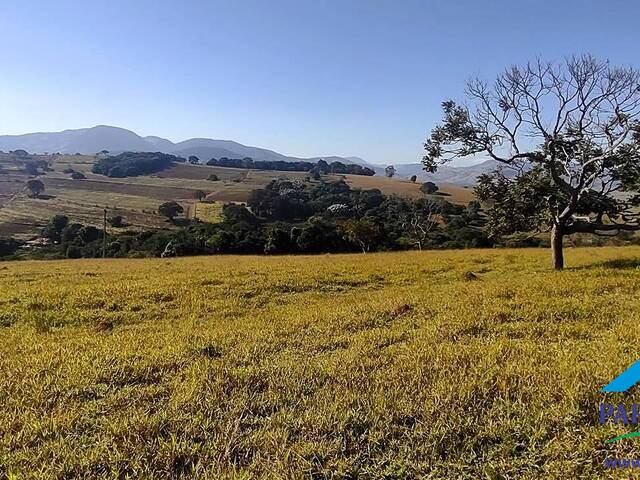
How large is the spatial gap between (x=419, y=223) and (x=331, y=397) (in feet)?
219

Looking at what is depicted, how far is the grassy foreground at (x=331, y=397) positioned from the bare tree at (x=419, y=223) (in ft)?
162

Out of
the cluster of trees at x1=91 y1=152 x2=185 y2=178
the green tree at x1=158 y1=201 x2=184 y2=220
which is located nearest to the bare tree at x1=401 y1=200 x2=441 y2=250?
the green tree at x1=158 y1=201 x2=184 y2=220

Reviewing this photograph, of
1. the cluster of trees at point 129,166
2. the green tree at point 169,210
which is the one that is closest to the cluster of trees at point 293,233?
the green tree at point 169,210

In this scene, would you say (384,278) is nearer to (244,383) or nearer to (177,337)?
(177,337)

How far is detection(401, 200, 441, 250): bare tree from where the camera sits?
201ft

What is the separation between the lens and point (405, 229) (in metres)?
71.2

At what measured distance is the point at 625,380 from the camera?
4477mm

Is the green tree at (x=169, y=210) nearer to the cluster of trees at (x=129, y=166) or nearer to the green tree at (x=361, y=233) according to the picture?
the green tree at (x=361, y=233)

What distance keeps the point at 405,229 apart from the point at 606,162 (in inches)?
2097

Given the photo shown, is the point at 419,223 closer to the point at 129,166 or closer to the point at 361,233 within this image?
the point at 361,233

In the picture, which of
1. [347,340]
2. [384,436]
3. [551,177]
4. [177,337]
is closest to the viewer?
[384,436]

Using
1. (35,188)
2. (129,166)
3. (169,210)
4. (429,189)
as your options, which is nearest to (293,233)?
(169,210)

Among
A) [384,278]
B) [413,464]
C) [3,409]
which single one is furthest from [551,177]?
[3,409]

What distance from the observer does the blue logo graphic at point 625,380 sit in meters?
4.29
